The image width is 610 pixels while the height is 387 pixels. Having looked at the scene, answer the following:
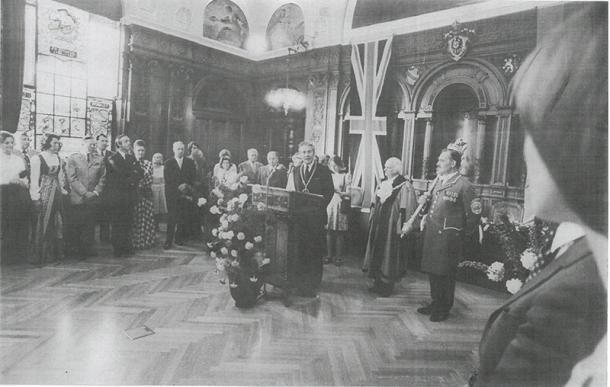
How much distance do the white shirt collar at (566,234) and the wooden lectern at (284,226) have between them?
2.08 meters

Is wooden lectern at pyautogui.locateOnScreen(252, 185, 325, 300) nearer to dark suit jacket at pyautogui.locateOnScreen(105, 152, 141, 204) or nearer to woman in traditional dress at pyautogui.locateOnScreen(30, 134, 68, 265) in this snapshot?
dark suit jacket at pyautogui.locateOnScreen(105, 152, 141, 204)

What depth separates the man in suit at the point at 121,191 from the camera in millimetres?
4094

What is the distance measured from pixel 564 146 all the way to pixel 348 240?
409 centimetres

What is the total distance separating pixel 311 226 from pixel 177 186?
2.43m

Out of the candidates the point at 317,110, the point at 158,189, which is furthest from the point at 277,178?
the point at 317,110

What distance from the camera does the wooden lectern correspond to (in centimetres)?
287

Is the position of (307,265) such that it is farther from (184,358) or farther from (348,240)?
(348,240)

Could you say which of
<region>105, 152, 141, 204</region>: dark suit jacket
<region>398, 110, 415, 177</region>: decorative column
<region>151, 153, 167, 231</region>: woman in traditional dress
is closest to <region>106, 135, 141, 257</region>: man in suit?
<region>105, 152, 141, 204</region>: dark suit jacket

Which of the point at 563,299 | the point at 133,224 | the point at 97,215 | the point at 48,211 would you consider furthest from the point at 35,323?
the point at 563,299

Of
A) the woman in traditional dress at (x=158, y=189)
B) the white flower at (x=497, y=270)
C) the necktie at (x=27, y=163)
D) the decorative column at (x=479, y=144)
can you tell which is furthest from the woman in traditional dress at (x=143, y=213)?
the decorative column at (x=479, y=144)

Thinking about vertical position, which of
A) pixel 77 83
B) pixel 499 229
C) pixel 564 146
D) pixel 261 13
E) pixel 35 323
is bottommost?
pixel 35 323

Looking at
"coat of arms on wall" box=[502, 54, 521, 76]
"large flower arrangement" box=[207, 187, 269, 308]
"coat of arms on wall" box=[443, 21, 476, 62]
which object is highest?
"coat of arms on wall" box=[443, 21, 476, 62]

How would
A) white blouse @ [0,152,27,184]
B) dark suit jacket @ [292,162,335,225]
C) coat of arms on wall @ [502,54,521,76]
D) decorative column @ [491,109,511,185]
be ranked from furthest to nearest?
1. decorative column @ [491,109,511,185]
2. coat of arms on wall @ [502,54,521,76]
3. white blouse @ [0,152,27,184]
4. dark suit jacket @ [292,162,335,225]

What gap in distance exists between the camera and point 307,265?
309 cm
